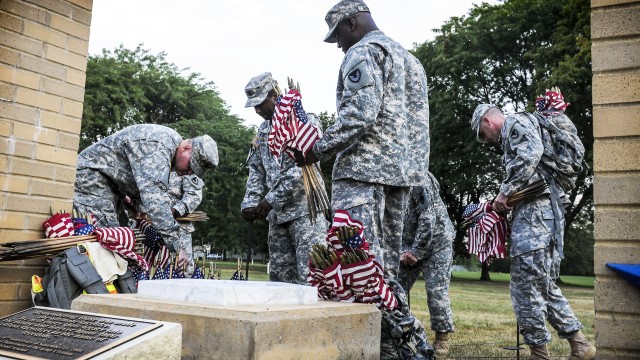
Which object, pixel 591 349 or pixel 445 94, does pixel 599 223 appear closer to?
pixel 591 349

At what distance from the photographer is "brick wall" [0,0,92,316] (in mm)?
4734

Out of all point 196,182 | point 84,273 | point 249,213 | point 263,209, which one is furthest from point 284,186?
point 196,182

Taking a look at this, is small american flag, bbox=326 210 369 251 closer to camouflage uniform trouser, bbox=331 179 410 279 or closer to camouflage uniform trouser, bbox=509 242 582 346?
camouflage uniform trouser, bbox=331 179 410 279

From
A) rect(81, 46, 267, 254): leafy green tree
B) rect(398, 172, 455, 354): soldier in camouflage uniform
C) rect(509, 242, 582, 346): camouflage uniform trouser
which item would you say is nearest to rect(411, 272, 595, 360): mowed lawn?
rect(398, 172, 455, 354): soldier in camouflage uniform

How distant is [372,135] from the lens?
4133 millimetres

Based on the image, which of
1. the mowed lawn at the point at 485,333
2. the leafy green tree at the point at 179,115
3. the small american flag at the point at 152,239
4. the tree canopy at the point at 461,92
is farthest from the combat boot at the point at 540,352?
the leafy green tree at the point at 179,115

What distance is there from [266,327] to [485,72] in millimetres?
23071

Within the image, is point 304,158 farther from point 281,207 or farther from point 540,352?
point 540,352

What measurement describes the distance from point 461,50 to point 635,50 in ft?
71.8

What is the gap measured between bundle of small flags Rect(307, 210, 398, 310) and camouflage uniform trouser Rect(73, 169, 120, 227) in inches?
106

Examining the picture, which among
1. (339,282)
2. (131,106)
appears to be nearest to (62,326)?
(339,282)

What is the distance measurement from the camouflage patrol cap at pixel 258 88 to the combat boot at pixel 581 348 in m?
3.51

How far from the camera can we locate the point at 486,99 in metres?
24.7

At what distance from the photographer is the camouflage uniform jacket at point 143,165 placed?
5.28m
